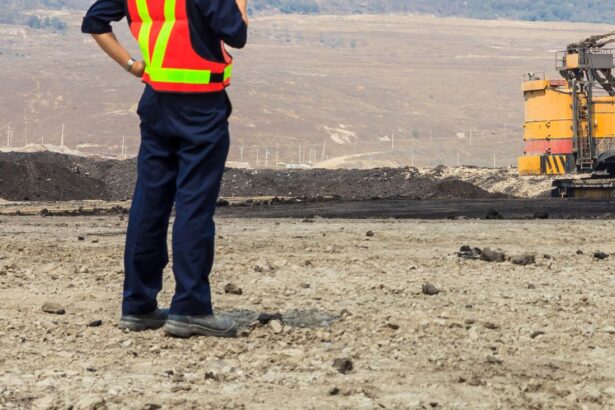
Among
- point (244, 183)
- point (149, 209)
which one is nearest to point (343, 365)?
point (149, 209)

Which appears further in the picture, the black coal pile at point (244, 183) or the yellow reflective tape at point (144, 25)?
the black coal pile at point (244, 183)

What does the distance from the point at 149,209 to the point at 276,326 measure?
902 mm

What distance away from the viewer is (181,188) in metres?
6.64

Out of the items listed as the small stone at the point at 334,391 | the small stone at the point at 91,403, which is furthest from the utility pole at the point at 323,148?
the small stone at the point at 91,403

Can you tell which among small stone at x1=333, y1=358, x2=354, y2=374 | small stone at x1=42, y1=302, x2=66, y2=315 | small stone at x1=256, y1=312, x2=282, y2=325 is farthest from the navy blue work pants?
small stone at x1=333, y1=358, x2=354, y2=374

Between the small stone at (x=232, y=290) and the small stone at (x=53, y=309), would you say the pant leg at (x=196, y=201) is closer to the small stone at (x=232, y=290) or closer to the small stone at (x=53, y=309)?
the small stone at (x=53, y=309)

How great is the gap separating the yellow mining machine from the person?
1198 inches

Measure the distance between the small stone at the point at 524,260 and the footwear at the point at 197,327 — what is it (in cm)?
423

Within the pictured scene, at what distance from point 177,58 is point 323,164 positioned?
3644 inches

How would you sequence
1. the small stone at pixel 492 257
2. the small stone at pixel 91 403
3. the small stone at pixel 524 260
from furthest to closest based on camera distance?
the small stone at pixel 492 257
the small stone at pixel 524 260
the small stone at pixel 91 403

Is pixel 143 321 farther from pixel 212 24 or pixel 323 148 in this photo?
pixel 323 148

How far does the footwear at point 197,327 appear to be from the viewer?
21.5ft

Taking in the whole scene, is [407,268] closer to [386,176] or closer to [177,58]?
[177,58]

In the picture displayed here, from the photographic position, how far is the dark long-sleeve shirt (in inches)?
255
